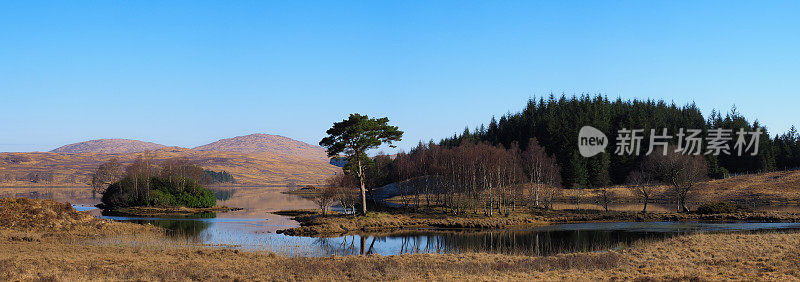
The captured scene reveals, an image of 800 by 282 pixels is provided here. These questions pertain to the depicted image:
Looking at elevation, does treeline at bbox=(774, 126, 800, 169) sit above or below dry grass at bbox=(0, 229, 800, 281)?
above

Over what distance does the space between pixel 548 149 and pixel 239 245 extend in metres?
98.9

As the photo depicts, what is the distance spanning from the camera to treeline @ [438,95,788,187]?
112 m

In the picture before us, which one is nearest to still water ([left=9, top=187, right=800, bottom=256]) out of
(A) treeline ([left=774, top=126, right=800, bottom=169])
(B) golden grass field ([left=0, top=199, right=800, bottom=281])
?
(B) golden grass field ([left=0, top=199, right=800, bottom=281])

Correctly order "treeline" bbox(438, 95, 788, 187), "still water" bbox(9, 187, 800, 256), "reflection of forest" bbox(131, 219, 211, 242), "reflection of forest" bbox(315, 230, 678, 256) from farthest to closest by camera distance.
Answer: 1. "treeline" bbox(438, 95, 788, 187)
2. "reflection of forest" bbox(131, 219, 211, 242)
3. "still water" bbox(9, 187, 800, 256)
4. "reflection of forest" bbox(315, 230, 678, 256)

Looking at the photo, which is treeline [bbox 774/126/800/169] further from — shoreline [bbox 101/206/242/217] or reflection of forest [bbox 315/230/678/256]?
shoreline [bbox 101/206/242/217]

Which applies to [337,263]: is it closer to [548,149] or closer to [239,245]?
[239,245]

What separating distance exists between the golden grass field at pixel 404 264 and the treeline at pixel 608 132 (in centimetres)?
6888

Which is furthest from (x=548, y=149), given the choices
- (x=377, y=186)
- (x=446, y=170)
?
(x=446, y=170)

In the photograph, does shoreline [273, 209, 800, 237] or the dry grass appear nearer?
the dry grass

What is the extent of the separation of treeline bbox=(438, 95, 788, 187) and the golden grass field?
68876 millimetres

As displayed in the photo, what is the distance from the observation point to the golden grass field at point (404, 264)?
72.0 feet

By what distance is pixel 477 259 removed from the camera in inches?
1163

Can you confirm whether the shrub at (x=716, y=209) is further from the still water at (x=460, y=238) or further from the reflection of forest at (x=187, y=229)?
the reflection of forest at (x=187, y=229)

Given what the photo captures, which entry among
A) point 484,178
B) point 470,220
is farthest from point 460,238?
point 484,178
